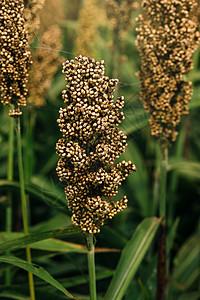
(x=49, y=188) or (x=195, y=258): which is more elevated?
(x=49, y=188)

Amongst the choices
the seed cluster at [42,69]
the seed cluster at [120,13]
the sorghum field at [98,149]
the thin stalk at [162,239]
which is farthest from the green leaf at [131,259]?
the seed cluster at [120,13]

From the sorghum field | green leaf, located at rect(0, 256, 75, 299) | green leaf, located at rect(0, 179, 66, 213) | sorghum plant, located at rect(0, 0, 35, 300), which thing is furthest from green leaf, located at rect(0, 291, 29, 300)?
sorghum plant, located at rect(0, 0, 35, 300)

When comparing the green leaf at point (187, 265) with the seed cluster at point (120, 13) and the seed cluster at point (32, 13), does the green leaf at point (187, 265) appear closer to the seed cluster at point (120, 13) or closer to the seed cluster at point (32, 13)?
the seed cluster at point (120, 13)

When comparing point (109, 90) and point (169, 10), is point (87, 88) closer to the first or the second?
point (109, 90)

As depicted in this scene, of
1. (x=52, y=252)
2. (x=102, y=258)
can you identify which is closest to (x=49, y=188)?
(x=52, y=252)

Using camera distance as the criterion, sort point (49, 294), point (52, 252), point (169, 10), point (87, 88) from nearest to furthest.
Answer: point (87, 88), point (169, 10), point (49, 294), point (52, 252)

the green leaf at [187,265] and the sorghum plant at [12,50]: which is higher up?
the sorghum plant at [12,50]

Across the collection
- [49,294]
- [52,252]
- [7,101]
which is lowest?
[49,294]
